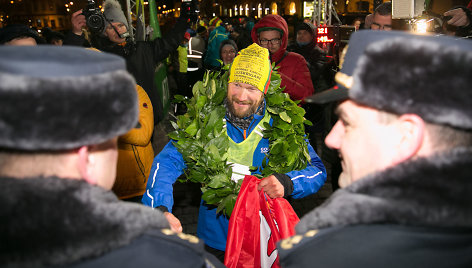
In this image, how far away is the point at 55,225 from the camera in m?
1.03

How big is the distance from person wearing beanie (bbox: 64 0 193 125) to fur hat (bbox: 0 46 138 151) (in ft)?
8.18

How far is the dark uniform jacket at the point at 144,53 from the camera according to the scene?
3672 mm

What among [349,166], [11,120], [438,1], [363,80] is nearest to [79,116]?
[11,120]

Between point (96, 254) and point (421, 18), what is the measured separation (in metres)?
4.11

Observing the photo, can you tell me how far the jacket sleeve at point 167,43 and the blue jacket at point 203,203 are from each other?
5.72 feet

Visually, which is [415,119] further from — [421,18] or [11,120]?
[421,18]

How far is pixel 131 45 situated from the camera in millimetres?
4105

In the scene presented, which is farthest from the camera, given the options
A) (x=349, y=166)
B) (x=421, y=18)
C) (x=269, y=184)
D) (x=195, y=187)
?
(x=195, y=187)

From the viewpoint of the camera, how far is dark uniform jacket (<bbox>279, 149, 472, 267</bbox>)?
1104mm

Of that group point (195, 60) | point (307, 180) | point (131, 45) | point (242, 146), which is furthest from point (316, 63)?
point (307, 180)

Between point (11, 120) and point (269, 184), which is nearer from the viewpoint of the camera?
point (11, 120)

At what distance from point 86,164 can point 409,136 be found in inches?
45.9

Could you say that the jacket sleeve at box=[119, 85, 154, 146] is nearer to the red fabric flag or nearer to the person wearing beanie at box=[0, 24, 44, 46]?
the red fabric flag

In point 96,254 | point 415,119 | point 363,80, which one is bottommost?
point 96,254
